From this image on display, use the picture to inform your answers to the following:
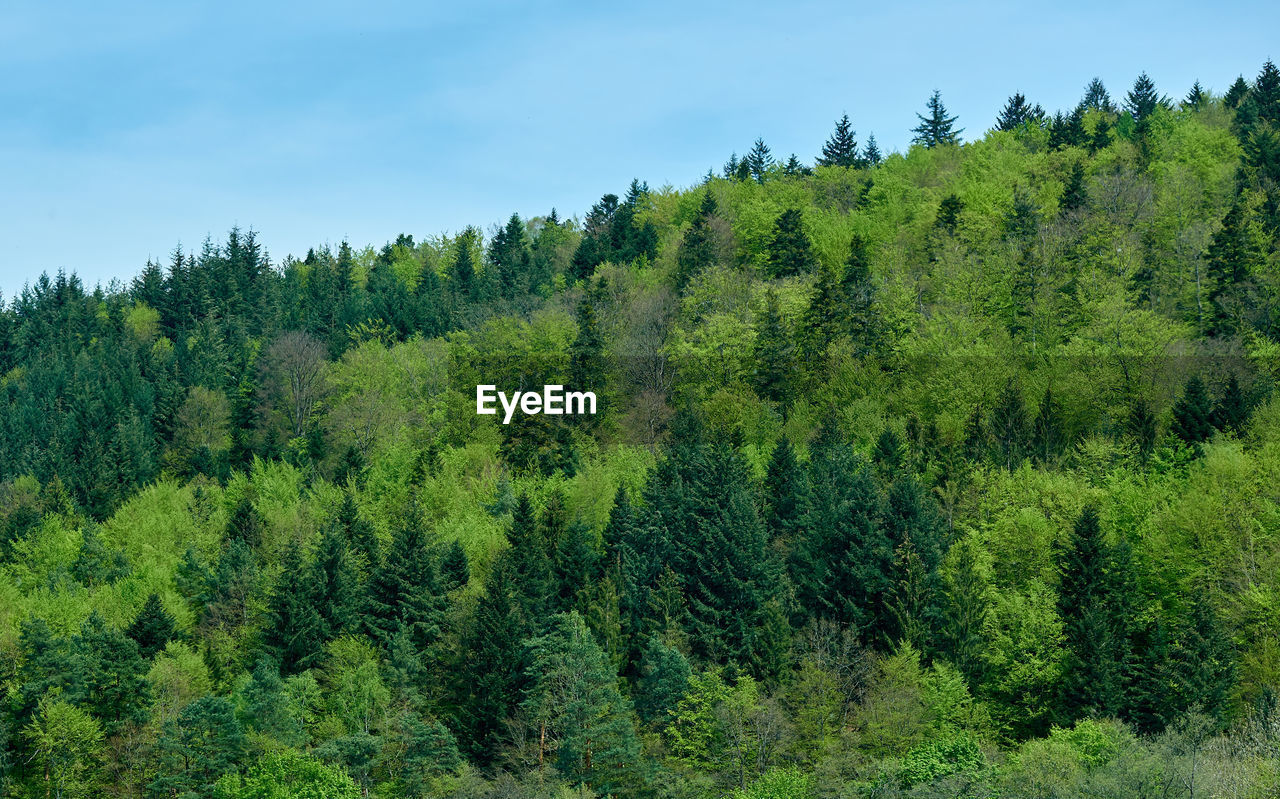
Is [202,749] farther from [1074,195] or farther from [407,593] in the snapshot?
[1074,195]

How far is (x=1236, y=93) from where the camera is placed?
417 ft

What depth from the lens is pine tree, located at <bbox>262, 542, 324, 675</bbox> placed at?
60656 millimetres

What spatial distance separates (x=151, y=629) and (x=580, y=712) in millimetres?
24648

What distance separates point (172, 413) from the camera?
336ft

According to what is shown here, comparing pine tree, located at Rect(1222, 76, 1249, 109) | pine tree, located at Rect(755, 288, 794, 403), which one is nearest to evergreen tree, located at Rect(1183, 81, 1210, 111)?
pine tree, located at Rect(1222, 76, 1249, 109)

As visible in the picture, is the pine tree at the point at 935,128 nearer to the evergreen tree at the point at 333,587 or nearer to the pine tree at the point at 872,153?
the pine tree at the point at 872,153

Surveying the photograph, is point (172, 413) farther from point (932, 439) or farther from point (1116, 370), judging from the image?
point (1116, 370)

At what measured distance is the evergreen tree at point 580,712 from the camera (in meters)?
48.4

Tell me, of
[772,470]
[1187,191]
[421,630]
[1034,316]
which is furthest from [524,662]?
[1187,191]

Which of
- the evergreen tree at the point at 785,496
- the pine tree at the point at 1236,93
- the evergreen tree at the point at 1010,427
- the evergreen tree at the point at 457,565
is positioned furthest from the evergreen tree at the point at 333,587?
the pine tree at the point at 1236,93

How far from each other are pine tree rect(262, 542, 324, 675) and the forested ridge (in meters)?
0.16

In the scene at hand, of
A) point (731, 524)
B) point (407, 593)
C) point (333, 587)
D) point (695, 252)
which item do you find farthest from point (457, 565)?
point (695, 252)

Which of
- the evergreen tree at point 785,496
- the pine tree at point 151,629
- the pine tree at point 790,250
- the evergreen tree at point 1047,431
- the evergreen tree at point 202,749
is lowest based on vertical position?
the evergreen tree at point 202,749

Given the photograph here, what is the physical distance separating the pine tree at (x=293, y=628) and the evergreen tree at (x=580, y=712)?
40.1ft
